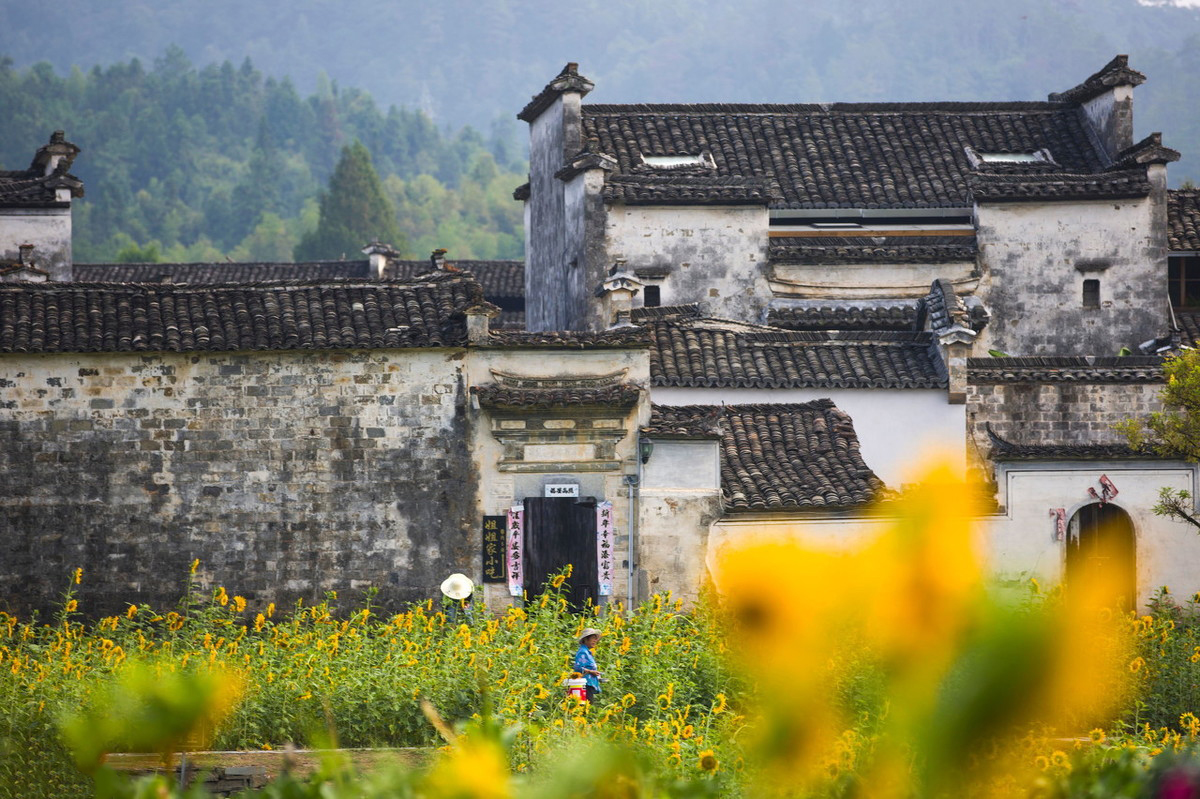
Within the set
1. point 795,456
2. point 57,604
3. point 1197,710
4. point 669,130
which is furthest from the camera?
point 669,130

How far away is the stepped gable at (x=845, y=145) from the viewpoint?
28.8 meters

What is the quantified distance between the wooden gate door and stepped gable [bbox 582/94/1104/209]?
10380 mm

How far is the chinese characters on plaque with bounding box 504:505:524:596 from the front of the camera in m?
18.2

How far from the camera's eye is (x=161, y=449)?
59.7 feet

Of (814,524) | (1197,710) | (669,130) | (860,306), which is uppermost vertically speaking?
(669,130)

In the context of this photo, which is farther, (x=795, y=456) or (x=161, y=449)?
(x=795, y=456)

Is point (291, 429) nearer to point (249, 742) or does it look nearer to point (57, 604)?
point (57, 604)

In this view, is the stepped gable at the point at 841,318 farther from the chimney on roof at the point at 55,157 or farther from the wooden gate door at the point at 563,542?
the chimney on roof at the point at 55,157

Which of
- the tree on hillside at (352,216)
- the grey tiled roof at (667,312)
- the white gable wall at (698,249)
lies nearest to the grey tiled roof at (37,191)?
the white gable wall at (698,249)

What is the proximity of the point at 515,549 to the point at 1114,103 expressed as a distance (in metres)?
16.4

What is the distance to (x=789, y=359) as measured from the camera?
22.9 meters

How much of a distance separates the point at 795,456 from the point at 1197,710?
22.7 feet

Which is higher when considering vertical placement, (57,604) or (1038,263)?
(1038,263)

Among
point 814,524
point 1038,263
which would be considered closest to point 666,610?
point 814,524
